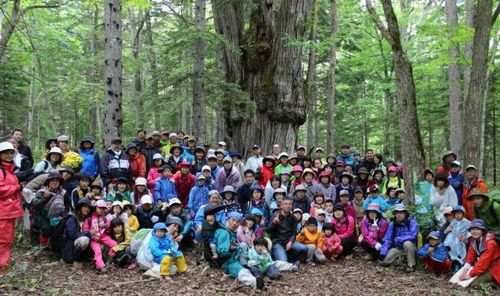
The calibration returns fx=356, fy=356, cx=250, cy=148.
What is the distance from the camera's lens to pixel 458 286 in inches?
234

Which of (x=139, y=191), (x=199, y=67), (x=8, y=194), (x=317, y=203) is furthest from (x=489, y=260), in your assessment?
(x=199, y=67)

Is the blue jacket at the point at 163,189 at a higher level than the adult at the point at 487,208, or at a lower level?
higher

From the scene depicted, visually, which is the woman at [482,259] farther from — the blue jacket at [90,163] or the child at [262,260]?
the blue jacket at [90,163]

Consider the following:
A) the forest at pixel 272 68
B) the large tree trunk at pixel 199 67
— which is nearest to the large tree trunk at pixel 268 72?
the forest at pixel 272 68

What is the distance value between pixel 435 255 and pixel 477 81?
12.6ft

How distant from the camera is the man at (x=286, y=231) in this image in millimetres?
6756

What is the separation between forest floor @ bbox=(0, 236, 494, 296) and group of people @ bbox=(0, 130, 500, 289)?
0.21m

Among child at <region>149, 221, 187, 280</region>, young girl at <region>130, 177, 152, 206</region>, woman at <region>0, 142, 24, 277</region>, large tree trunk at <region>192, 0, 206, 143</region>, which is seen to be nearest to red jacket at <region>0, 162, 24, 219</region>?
woman at <region>0, 142, 24, 277</region>

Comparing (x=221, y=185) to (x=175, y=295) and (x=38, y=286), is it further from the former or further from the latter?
(x=38, y=286)

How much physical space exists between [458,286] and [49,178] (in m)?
6.99

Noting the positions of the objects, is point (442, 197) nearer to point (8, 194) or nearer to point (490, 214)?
point (490, 214)

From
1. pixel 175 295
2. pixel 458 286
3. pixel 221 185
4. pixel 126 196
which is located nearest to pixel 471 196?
pixel 458 286

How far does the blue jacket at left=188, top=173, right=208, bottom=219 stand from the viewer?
7.32 metres

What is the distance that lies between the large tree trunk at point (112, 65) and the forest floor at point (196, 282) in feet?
9.63
